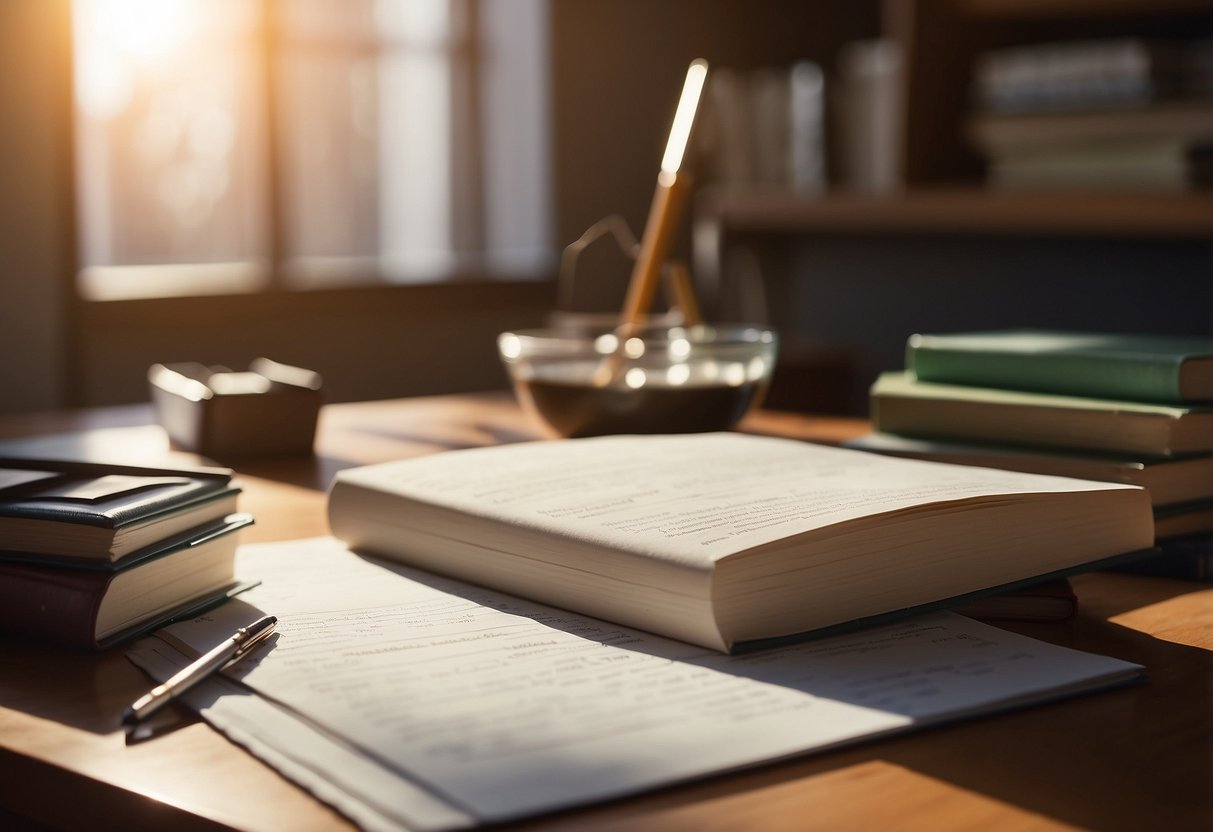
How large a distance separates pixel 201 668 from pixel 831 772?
233 millimetres

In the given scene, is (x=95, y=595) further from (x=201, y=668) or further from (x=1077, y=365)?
(x=1077, y=365)

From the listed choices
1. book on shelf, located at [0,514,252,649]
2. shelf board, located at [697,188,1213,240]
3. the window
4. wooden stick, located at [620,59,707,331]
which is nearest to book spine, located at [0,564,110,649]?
book on shelf, located at [0,514,252,649]

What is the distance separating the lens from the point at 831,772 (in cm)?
42

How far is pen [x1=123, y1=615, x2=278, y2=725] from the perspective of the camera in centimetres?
46

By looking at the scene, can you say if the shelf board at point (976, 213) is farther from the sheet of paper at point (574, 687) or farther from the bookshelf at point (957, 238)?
the sheet of paper at point (574, 687)

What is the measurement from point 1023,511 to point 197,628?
366 mm

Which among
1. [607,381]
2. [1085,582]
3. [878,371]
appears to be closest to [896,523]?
[1085,582]

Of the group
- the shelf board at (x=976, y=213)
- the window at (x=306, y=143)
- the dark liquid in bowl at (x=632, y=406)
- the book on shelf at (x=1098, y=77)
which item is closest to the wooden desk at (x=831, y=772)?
the dark liquid in bowl at (x=632, y=406)

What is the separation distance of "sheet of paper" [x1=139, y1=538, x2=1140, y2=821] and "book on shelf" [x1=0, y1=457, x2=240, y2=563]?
1.9 inches

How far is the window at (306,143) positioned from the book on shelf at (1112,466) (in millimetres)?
3045

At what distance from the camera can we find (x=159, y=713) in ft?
1.55

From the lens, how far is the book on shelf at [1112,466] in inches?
27.7

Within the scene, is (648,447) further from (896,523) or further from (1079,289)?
(1079,289)

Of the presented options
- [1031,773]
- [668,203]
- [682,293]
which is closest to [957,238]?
[682,293]
